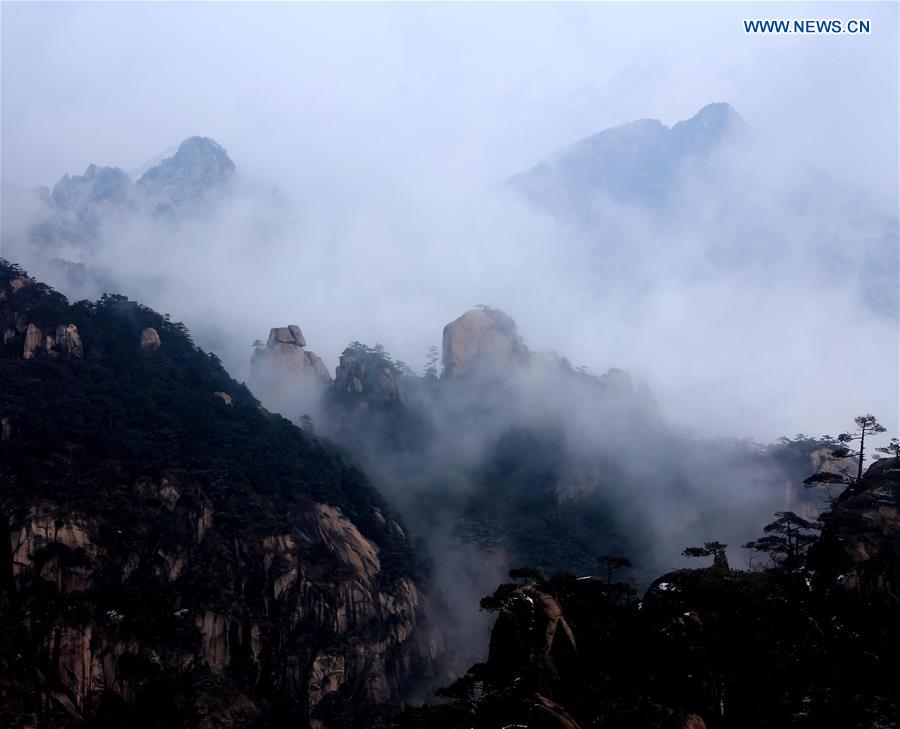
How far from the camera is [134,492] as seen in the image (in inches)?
3460

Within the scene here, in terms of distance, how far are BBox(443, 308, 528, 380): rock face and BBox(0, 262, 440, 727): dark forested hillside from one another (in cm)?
6003

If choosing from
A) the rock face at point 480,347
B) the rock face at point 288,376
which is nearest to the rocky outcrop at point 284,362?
the rock face at point 288,376

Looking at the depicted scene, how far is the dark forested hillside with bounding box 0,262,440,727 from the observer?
72000 mm

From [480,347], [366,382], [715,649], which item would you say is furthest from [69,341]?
[715,649]

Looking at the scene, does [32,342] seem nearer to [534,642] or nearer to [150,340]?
[150,340]

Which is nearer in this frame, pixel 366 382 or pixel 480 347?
pixel 366 382

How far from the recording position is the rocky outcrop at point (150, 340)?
392 ft

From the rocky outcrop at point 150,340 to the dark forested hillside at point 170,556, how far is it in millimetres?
3042

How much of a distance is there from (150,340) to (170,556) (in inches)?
1816

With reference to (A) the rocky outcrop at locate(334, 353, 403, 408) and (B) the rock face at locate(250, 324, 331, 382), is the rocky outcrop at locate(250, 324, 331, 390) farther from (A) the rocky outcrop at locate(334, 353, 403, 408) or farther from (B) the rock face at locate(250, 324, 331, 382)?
(A) the rocky outcrop at locate(334, 353, 403, 408)

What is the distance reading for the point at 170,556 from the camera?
8425cm

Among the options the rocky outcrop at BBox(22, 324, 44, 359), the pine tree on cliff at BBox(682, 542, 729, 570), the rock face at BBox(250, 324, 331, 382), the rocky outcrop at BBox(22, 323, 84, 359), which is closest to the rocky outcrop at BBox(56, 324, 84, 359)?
the rocky outcrop at BBox(22, 323, 84, 359)

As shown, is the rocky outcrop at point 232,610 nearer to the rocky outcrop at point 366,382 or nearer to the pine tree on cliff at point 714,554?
the pine tree on cliff at point 714,554

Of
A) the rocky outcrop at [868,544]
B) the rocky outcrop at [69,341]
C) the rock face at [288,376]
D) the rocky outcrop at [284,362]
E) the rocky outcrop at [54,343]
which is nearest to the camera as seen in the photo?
the rocky outcrop at [868,544]
